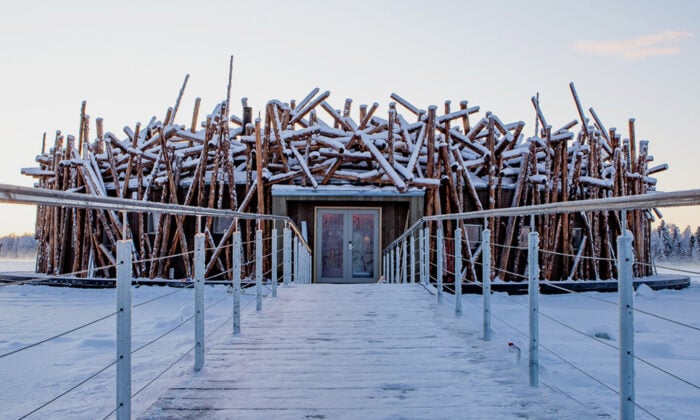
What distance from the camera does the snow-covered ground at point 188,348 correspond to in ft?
15.5

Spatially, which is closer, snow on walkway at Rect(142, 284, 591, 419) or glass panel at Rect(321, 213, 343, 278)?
snow on walkway at Rect(142, 284, 591, 419)

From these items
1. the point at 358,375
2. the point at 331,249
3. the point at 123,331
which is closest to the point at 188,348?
the point at 358,375

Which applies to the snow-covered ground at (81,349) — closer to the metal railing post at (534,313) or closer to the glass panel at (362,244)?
the metal railing post at (534,313)

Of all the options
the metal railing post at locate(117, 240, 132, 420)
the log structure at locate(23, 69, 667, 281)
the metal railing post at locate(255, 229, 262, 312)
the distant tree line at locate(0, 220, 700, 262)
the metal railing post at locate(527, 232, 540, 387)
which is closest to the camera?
the metal railing post at locate(117, 240, 132, 420)

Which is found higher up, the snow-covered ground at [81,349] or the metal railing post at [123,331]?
the metal railing post at [123,331]

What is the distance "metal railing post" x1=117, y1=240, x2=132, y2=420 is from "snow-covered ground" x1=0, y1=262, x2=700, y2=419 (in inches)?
41.2

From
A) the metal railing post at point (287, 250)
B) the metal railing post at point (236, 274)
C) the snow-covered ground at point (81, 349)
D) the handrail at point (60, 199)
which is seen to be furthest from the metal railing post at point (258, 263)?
the handrail at point (60, 199)

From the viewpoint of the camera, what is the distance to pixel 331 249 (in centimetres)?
1377

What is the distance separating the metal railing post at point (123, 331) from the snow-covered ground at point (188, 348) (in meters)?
1.05

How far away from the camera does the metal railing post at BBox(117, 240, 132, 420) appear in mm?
2557

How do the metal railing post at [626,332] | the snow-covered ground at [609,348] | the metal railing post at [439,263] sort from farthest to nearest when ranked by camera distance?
the metal railing post at [439,263] → the snow-covered ground at [609,348] → the metal railing post at [626,332]

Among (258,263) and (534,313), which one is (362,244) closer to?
(258,263)

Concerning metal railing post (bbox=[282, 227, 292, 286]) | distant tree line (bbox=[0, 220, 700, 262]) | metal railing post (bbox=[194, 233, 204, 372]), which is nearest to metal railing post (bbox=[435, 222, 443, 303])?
metal railing post (bbox=[282, 227, 292, 286])

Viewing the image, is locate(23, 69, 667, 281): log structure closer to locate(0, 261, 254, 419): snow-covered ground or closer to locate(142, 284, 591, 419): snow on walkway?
locate(0, 261, 254, 419): snow-covered ground
